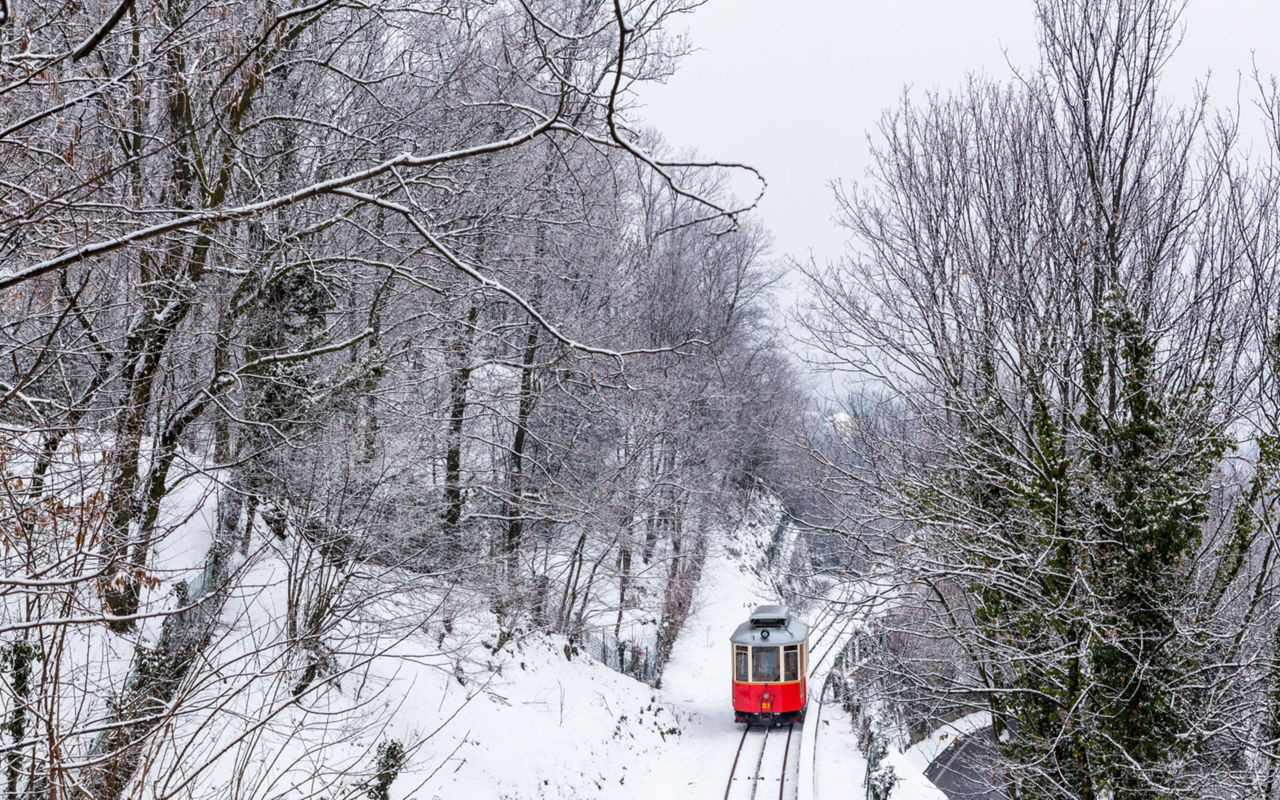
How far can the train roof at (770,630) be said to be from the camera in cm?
1669

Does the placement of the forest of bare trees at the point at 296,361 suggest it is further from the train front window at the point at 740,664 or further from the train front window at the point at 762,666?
the train front window at the point at 762,666

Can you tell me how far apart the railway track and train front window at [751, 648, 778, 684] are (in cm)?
102

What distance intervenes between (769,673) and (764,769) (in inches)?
98.7

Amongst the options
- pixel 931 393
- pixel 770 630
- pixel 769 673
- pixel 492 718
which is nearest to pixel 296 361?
pixel 492 718

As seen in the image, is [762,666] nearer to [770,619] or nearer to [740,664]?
[740,664]

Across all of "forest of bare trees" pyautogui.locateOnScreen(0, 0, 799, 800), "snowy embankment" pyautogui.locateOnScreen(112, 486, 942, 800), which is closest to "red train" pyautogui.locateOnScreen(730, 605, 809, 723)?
"snowy embankment" pyautogui.locateOnScreen(112, 486, 942, 800)

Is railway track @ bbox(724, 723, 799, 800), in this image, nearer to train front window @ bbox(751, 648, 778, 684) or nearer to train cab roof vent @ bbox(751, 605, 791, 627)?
train front window @ bbox(751, 648, 778, 684)

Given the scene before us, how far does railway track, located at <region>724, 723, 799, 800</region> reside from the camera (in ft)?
43.0

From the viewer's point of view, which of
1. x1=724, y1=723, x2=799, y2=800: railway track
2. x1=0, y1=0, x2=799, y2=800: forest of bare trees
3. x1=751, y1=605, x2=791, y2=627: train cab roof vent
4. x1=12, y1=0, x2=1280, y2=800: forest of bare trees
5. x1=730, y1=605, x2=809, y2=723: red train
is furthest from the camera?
x1=751, y1=605, x2=791, y2=627: train cab roof vent

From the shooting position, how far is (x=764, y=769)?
14.3 metres

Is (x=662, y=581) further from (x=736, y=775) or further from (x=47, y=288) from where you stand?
(x=47, y=288)

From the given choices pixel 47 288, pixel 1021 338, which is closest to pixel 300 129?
pixel 47 288

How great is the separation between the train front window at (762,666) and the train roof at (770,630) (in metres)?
0.20

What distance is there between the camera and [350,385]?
32.3 feet
